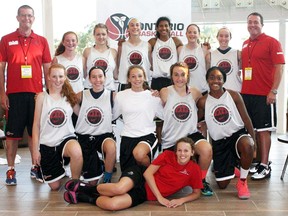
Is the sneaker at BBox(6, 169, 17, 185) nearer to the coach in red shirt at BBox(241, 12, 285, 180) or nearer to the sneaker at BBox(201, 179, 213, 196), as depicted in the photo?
the sneaker at BBox(201, 179, 213, 196)

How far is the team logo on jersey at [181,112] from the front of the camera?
3.40 metres

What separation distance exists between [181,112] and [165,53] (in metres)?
0.97

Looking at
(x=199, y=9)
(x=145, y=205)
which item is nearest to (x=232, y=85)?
(x=145, y=205)

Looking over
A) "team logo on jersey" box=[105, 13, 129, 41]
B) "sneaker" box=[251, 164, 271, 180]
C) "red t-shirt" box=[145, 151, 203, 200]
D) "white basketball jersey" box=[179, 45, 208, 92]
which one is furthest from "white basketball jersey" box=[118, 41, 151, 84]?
"sneaker" box=[251, 164, 271, 180]

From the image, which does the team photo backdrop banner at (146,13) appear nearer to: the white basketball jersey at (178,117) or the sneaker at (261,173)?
the white basketball jersey at (178,117)

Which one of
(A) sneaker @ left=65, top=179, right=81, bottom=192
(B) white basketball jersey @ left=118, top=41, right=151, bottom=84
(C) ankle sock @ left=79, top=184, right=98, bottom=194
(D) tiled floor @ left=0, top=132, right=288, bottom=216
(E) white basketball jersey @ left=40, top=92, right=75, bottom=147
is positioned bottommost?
(D) tiled floor @ left=0, top=132, right=288, bottom=216

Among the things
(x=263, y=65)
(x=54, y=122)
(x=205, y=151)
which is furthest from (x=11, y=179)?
(x=263, y=65)

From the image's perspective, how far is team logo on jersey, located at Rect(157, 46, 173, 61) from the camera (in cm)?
412

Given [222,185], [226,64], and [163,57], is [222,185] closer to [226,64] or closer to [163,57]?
[226,64]

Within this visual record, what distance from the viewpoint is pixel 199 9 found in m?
6.81

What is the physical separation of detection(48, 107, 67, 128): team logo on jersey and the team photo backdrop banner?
1.58 metres

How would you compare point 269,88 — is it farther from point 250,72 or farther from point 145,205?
point 145,205

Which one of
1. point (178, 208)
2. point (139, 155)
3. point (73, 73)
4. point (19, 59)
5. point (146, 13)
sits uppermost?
point (146, 13)

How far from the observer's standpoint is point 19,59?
3697mm
